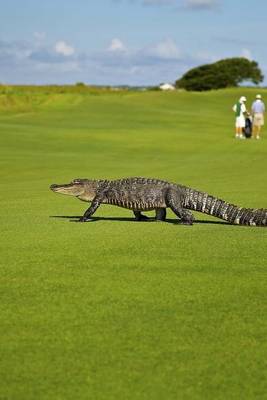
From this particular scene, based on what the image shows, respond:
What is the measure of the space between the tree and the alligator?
129 m

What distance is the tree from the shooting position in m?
140

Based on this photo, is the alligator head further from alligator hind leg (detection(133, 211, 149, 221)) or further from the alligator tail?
the alligator tail

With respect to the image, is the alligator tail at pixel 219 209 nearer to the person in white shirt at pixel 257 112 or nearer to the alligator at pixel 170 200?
the alligator at pixel 170 200

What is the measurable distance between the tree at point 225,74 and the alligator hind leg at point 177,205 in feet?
424

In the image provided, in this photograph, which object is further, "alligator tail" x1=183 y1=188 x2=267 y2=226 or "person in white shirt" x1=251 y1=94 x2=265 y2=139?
"person in white shirt" x1=251 y1=94 x2=265 y2=139

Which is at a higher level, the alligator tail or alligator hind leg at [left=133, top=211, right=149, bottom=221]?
the alligator tail

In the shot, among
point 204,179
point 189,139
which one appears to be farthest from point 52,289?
point 189,139

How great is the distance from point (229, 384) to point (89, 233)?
5241mm

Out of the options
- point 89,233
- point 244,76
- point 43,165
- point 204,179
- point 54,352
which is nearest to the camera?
point 54,352

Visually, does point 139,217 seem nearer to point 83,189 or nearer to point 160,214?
point 160,214

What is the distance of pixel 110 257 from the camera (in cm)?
913

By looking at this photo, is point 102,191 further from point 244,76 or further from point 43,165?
point 244,76

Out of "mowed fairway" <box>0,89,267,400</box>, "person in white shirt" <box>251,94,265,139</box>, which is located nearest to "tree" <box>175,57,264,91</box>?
"person in white shirt" <box>251,94,265,139</box>

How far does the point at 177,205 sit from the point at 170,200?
11 cm
